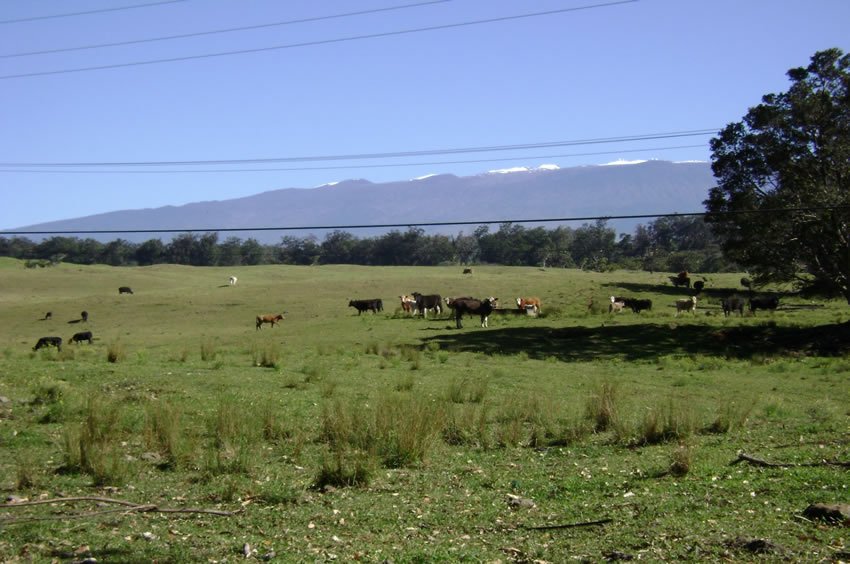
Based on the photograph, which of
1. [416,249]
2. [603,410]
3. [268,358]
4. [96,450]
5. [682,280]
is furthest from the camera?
[416,249]

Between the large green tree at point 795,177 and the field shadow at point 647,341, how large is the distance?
13.3ft

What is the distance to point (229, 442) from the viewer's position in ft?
42.0

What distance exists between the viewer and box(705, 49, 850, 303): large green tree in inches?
1437

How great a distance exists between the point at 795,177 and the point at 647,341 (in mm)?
10620

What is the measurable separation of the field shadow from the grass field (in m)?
2.55

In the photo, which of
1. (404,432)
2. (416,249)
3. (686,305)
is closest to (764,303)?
(686,305)

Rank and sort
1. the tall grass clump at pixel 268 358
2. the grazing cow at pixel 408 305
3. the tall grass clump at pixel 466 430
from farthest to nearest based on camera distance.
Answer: the grazing cow at pixel 408 305 → the tall grass clump at pixel 268 358 → the tall grass clump at pixel 466 430

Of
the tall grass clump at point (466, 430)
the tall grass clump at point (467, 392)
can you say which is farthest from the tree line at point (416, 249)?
the tall grass clump at point (466, 430)

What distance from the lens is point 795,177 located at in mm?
37406

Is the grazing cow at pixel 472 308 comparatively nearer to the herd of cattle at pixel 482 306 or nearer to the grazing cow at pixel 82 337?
the herd of cattle at pixel 482 306

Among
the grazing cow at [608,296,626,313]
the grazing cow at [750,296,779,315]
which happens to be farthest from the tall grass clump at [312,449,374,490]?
the grazing cow at [750,296,779,315]

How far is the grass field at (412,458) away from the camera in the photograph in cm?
863

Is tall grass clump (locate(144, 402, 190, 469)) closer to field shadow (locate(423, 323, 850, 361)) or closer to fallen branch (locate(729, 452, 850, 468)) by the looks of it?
fallen branch (locate(729, 452, 850, 468))

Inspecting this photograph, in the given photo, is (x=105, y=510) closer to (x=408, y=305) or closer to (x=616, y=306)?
(x=408, y=305)
